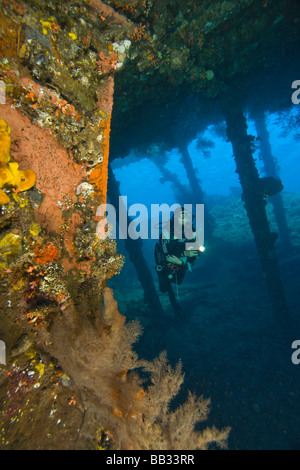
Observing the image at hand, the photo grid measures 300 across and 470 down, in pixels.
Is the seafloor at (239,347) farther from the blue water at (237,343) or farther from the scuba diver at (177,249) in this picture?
the scuba diver at (177,249)

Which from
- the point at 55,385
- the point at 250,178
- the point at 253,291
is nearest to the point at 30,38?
the point at 55,385

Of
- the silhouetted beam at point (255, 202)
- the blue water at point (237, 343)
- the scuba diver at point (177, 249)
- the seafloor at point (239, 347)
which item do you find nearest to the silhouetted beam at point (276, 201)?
the blue water at point (237, 343)

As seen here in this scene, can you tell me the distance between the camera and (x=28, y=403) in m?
1.95

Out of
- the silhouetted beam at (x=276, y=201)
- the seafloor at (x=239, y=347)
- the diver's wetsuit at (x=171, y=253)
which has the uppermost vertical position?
the silhouetted beam at (x=276, y=201)

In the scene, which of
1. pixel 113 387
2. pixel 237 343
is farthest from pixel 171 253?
pixel 113 387

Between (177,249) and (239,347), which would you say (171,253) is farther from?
(239,347)

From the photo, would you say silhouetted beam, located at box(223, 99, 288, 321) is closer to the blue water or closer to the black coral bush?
the blue water

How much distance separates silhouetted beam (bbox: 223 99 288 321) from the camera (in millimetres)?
7184

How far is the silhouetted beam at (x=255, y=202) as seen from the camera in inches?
283

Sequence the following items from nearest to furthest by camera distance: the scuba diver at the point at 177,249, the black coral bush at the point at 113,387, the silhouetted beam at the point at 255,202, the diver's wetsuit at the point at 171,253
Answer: the black coral bush at the point at 113,387, the scuba diver at the point at 177,249, the diver's wetsuit at the point at 171,253, the silhouetted beam at the point at 255,202

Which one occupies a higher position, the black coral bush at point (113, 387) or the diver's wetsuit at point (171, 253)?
the diver's wetsuit at point (171, 253)

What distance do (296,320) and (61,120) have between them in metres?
8.61

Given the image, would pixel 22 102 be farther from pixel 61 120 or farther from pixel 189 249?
pixel 189 249

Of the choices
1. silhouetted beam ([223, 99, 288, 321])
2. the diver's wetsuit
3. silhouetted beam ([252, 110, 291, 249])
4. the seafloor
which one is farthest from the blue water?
the diver's wetsuit
